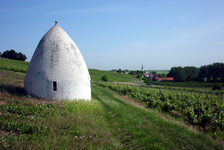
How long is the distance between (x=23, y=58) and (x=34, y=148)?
71.2 metres

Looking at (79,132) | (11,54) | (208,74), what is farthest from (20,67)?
(208,74)

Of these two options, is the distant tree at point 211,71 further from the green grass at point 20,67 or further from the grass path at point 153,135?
the grass path at point 153,135

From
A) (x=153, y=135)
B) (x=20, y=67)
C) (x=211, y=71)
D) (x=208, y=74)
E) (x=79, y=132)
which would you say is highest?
(x=20, y=67)

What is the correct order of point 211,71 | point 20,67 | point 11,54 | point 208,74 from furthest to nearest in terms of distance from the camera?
point 211,71 → point 208,74 → point 11,54 → point 20,67

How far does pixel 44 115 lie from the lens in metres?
8.27

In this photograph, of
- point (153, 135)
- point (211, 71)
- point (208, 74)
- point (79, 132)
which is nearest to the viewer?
point (79, 132)

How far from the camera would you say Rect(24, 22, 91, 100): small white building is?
38.9 ft

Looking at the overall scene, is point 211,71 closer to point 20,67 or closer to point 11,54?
point 20,67

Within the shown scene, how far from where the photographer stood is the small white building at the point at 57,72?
11852mm

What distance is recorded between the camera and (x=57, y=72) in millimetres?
12109

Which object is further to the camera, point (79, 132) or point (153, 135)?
point (153, 135)

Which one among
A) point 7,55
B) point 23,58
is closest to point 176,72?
point 23,58

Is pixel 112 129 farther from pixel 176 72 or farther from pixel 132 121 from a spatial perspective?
pixel 176 72

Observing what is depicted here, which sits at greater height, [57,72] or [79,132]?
[57,72]
